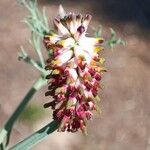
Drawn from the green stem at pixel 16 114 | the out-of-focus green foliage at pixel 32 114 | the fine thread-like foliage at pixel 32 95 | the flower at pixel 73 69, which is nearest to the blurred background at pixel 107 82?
the out-of-focus green foliage at pixel 32 114

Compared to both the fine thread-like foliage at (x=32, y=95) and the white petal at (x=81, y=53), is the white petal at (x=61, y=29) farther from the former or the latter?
the fine thread-like foliage at (x=32, y=95)

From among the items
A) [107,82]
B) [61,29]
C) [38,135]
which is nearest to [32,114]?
[107,82]

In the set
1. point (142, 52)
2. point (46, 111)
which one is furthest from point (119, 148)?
point (142, 52)

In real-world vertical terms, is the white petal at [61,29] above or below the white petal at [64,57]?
above

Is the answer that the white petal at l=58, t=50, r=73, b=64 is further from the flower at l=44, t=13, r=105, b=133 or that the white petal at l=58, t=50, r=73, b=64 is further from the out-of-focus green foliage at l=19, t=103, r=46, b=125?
the out-of-focus green foliage at l=19, t=103, r=46, b=125

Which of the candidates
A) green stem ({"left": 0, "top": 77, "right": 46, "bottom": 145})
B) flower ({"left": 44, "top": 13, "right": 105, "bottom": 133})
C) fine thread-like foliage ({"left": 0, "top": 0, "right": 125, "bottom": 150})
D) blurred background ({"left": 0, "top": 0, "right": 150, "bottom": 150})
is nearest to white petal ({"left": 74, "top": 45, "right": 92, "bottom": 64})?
flower ({"left": 44, "top": 13, "right": 105, "bottom": 133})

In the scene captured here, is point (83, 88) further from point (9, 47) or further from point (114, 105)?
point (9, 47)
